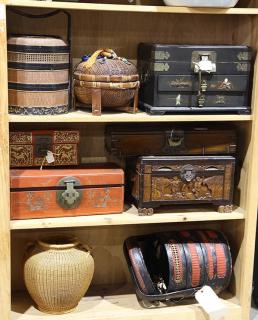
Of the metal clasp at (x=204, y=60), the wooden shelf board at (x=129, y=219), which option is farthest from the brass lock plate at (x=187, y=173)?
→ the metal clasp at (x=204, y=60)

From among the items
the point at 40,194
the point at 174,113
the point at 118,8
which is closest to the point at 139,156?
the point at 174,113

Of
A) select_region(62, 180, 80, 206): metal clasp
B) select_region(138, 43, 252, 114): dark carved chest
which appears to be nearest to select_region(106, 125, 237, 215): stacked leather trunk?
select_region(138, 43, 252, 114): dark carved chest

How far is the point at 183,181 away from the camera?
231 cm

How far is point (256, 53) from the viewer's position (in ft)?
7.49

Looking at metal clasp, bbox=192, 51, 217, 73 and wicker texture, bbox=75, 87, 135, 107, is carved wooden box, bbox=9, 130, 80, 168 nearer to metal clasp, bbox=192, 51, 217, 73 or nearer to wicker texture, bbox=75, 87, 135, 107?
wicker texture, bbox=75, 87, 135, 107

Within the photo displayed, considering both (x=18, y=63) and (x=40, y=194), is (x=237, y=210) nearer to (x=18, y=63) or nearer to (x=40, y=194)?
(x=40, y=194)

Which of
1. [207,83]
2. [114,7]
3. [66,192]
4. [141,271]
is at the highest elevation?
[114,7]

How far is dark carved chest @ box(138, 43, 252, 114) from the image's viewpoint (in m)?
2.22

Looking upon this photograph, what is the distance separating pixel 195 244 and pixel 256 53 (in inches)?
31.0

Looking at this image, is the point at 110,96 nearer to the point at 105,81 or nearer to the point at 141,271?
the point at 105,81

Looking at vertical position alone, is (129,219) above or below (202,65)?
below

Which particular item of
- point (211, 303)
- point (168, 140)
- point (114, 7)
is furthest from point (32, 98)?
point (211, 303)

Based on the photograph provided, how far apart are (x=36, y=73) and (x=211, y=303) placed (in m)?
1.10

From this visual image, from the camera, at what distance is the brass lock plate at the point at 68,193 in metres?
2.20
